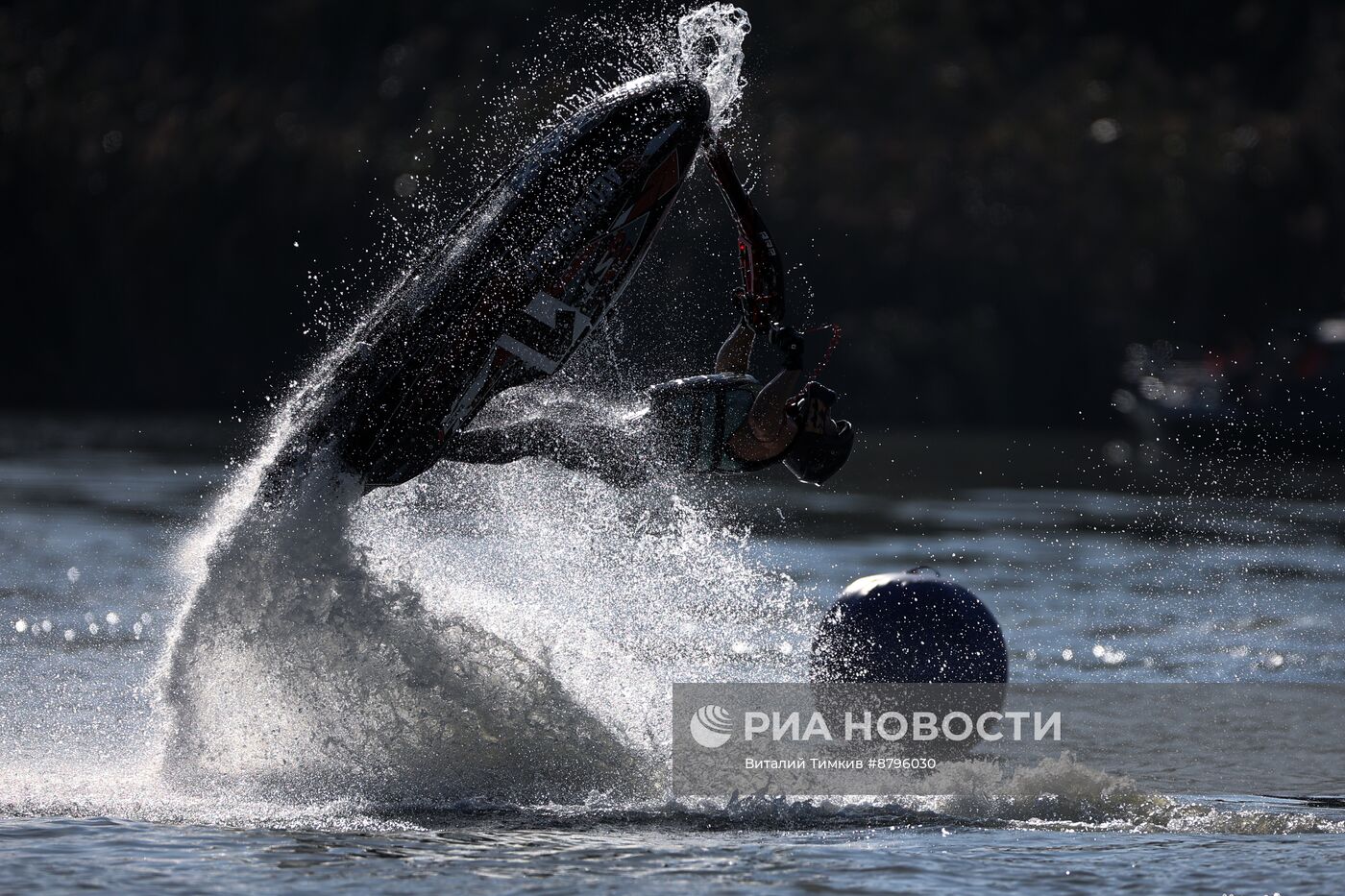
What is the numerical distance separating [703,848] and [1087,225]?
2371 inches

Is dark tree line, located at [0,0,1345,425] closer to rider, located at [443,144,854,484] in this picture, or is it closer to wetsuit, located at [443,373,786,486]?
rider, located at [443,144,854,484]

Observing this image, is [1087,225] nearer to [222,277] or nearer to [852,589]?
[222,277]

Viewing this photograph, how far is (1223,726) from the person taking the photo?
13.7 m

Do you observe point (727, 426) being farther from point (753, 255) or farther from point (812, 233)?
point (812, 233)

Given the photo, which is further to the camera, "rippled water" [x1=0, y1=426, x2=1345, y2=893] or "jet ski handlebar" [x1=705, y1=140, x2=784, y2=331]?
"jet ski handlebar" [x1=705, y1=140, x2=784, y2=331]

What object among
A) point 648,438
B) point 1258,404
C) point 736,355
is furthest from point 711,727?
point 1258,404

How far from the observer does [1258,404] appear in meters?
42.4

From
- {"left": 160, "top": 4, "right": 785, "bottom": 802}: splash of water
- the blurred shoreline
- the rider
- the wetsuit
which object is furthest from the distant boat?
{"left": 160, "top": 4, "right": 785, "bottom": 802}: splash of water

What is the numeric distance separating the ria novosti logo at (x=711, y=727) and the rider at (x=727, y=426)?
4.79 ft

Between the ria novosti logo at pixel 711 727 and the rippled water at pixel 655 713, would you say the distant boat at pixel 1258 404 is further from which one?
the ria novosti logo at pixel 711 727

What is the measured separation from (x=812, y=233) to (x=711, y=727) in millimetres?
54055

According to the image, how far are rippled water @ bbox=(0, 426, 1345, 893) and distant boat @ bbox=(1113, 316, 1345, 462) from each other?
54.5 feet

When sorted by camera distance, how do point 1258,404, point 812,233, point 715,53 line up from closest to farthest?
point 715,53 < point 1258,404 < point 812,233

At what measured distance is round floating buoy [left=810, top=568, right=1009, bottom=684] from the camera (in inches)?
455
